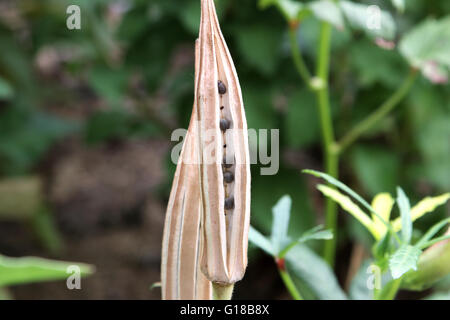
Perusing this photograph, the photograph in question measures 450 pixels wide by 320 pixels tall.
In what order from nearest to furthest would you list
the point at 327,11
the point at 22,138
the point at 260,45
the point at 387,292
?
the point at 387,292
the point at 327,11
the point at 260,45
the point at 22,138

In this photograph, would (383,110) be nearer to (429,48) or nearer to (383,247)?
(429,48)

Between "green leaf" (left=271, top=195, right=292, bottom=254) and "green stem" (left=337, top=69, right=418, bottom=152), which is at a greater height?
"green stem" (left=337, top=69, right=418, bottom=152)

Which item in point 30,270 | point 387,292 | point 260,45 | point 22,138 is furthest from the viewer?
point 22,138

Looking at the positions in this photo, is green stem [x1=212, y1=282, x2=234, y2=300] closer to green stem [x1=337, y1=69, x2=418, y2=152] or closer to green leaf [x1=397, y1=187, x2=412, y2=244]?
green leaf [x1=397, y1=187, x2=412, y2=244]

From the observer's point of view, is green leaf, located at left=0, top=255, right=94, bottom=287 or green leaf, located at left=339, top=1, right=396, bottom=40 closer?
green leaf, located at left=0, top=255, right=94, bottom=287

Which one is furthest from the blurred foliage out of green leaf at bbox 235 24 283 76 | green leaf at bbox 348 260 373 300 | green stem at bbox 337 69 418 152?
green leaf at bbox 348 260 373 300

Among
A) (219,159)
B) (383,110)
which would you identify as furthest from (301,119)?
(219,159)

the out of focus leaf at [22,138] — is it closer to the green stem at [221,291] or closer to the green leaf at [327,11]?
the green leaf at [327,11]

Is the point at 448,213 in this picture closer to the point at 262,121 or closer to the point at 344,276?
the point at 344,276
